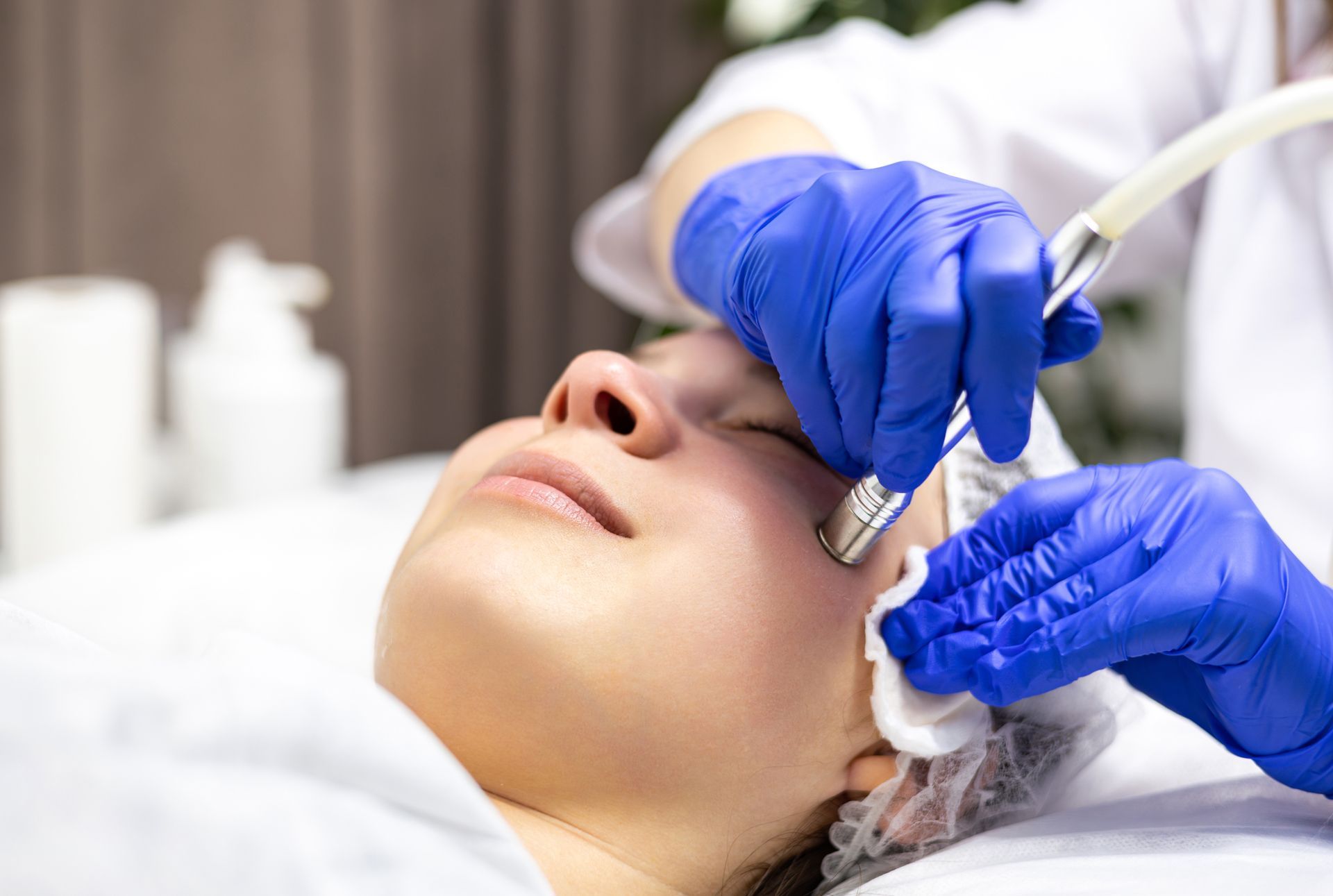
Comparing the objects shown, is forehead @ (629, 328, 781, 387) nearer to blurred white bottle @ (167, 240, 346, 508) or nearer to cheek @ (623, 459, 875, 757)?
cheek @ (623, 459, 875, 757)

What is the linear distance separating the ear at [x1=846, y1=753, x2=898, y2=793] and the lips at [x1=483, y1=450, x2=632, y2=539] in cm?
24

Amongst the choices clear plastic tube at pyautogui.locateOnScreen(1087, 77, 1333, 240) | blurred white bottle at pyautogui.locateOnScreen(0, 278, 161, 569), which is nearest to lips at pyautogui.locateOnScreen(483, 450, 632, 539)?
clear plastic tube at pyautogui.locateOnScreen(1087, 77, 1333, 240)

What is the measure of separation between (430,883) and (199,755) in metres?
0.13

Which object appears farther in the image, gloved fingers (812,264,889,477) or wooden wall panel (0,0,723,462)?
wooden wall panel (0,0,723,462)

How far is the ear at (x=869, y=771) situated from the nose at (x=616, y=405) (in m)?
0.27

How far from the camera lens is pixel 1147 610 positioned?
0.69 metres

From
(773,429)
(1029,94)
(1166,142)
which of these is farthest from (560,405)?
Result: (1166,142)

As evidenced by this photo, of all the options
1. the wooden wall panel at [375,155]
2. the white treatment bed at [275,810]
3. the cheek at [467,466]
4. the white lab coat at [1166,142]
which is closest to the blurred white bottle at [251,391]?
the wooden wall panel at [375,155]

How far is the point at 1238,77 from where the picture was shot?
1160 millimetres

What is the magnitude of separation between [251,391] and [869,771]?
1.07m

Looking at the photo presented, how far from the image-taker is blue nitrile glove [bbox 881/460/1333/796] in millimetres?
690

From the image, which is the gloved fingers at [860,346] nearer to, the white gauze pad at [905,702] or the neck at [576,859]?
the white gauze pad at [905,702]

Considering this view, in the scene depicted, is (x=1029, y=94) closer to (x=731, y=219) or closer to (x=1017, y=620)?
(x=731, y=219)

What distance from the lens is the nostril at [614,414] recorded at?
2.75ft
